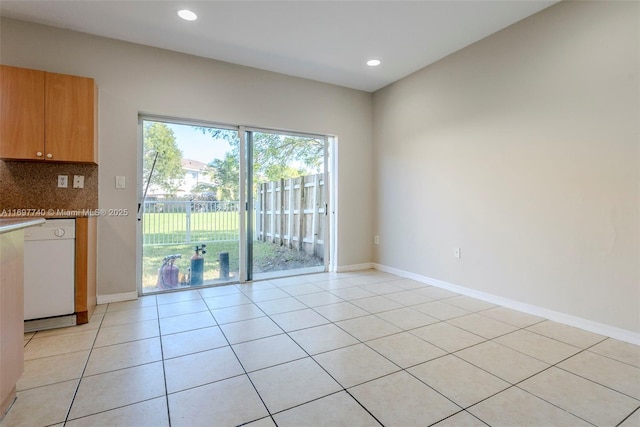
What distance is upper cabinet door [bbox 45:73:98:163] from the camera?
262 centimetres

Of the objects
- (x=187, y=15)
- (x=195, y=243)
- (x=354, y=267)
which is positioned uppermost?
(x=187, y=15)

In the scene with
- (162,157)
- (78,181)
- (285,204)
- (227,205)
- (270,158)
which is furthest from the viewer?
(285,204)

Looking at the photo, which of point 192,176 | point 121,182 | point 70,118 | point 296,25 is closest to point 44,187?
point 121,182

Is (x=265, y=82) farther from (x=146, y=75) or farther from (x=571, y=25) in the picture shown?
(x=571, y=25)

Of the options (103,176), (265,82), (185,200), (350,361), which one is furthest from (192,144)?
(350,361)

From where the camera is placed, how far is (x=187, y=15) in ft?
8.86

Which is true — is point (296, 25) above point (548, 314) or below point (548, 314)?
above

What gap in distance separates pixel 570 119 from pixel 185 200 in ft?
12.7

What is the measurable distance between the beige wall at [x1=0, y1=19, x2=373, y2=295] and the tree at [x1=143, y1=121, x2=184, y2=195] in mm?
187

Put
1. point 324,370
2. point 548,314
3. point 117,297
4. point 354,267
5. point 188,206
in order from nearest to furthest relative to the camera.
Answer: point 324,370
point 548,314
point 117,297
point 188,206
point 354,267

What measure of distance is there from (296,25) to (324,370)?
2.95 meters

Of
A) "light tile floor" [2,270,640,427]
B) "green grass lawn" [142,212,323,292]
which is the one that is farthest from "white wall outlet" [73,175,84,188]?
"light tile floor" [2,270,640,427]

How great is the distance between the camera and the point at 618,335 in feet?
7.37

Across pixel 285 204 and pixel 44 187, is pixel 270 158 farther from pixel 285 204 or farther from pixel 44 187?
pixel 44 187
